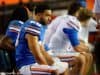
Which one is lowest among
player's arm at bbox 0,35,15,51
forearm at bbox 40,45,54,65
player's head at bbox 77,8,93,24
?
forearm at bbox 40,45,54,65

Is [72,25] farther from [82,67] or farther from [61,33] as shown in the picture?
[82,67]

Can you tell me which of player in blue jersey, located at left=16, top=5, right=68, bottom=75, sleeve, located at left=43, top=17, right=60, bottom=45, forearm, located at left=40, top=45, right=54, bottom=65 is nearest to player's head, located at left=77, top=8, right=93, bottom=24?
sleeve, located at left=43, top=17, right=60, bottom=45

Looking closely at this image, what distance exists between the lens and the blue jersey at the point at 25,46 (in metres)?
4.69

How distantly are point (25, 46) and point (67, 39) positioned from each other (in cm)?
93

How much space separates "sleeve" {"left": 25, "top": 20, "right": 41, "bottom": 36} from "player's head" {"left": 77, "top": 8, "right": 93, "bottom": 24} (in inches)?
58.7

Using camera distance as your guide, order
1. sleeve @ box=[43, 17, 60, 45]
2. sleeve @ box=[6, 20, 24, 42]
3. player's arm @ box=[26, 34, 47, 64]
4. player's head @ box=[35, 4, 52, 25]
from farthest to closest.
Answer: sleeve @ box=[43, 17, 60, 45], sleeve @ box=[6, 20, 24, 42], player's head @ box=[35, 4, 52, 25], player's arm @ box=[26, 34, 47, 64]

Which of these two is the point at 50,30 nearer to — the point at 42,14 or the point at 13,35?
the point at 13,35

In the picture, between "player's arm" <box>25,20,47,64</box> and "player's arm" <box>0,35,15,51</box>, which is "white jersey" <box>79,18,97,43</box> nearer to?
"player's arm" <box>0,35,15,51</box>

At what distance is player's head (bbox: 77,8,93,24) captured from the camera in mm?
6098

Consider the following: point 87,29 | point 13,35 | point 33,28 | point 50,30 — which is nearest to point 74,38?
point 50,30

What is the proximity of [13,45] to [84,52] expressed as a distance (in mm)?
900

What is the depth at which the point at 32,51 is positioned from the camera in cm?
464

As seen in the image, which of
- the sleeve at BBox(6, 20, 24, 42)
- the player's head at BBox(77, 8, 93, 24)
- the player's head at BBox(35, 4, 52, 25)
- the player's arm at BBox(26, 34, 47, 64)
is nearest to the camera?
the player's arm at BBox(26, 34, 47, 64)

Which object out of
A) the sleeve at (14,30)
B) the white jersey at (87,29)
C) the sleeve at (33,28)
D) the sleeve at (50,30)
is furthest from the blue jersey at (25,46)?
the white jersey at (87,29)
